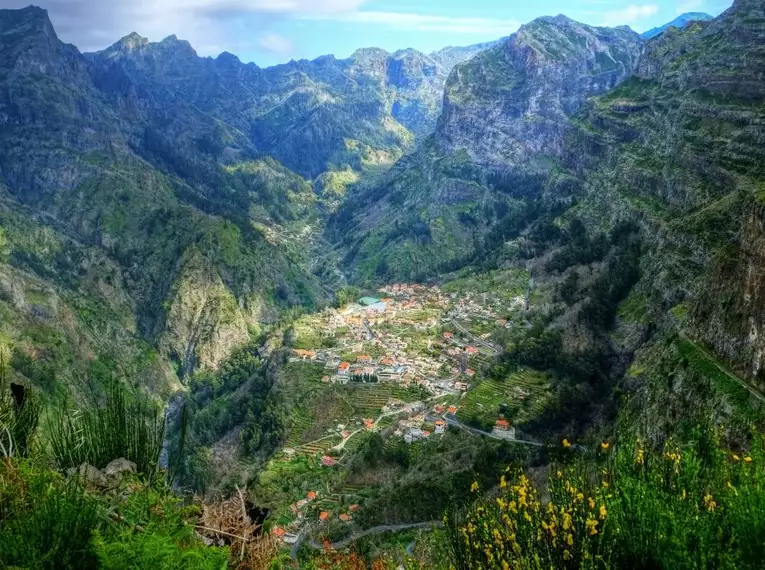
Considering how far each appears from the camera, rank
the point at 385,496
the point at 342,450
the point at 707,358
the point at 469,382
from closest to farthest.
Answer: the point at 707,358
the point at 385,496
the point at 342,450
the point at 469,382

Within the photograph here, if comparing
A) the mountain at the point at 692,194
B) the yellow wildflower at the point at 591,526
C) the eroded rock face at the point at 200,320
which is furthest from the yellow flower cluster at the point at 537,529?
the eroded rock face at the point at 200,320

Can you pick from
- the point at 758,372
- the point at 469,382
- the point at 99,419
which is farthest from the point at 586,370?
the point at 99,419

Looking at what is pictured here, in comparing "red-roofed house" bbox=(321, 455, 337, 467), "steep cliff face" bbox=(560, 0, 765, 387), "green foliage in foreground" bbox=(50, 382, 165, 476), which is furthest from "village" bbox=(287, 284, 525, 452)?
"green foliage in foreground" bbox=(50, 382, 165, 476)

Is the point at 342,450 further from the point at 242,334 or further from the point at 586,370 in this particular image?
the point at 242,334

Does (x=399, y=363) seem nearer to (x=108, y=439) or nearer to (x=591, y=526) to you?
(x=108, y=439)

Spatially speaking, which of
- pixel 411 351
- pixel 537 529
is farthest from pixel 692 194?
pixel 537 529

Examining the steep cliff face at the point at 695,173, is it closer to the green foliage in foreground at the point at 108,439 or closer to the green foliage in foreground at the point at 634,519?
the green foliage in foreground at the point at 634,519

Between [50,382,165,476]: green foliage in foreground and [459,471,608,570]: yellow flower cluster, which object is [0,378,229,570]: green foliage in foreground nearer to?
[50,382,165,476]: green foliage in foreground
